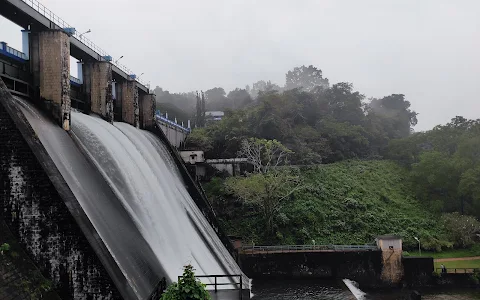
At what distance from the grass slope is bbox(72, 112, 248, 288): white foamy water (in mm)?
8639

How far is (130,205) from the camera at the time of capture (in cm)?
1249

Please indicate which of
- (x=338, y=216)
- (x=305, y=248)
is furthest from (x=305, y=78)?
(x=305, y=248)

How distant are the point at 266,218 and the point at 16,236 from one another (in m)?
19.1

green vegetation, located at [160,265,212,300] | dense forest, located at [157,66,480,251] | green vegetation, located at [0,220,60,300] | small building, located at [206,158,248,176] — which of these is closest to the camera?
green vegetation, located at [0,220,60,300]

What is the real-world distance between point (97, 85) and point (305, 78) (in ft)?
223

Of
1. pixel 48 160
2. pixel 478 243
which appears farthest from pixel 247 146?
pixel 48 160

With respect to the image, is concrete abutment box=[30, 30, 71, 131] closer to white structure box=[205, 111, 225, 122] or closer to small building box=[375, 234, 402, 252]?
small building box=[375, 234, 402, 252]

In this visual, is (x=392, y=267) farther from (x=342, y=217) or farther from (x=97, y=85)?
(x=97, y=85)

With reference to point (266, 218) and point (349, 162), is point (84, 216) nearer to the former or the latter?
point (266, 218)

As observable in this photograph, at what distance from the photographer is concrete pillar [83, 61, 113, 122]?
1894cm

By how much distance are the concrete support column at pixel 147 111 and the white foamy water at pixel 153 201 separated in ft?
23.4

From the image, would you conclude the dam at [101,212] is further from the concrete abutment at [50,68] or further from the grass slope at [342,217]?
the grass slope at [342,217]

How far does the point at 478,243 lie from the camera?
83.9 ft

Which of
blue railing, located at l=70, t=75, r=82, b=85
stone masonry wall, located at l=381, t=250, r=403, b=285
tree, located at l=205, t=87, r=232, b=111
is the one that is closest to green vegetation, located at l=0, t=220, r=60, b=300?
blue railing, located at l=70, t=75, r=82, b=85
